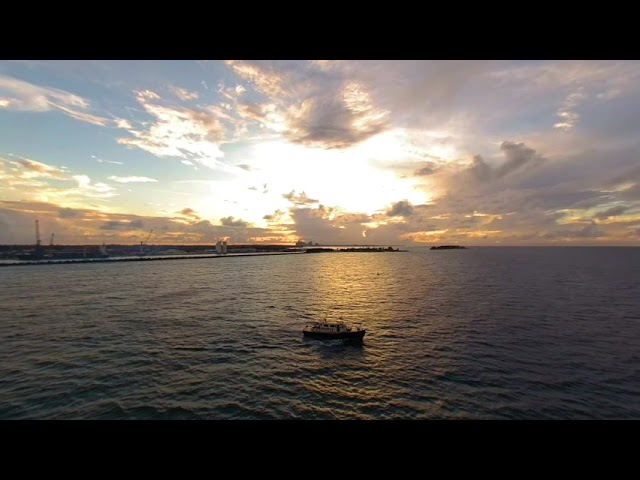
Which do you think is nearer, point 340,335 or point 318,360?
point 318,360

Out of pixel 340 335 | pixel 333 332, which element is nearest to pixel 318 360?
pixel 333 332

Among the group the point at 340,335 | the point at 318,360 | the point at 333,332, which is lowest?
the point at 318,360

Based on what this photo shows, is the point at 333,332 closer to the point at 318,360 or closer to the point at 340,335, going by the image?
the point at 340,335

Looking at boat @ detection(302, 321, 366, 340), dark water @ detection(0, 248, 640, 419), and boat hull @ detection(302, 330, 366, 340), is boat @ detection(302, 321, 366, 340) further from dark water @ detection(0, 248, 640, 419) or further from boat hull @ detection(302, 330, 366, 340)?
dark water @ detection(0, 248, 640, 419)

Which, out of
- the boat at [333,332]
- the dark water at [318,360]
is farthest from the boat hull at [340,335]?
the dark water at [318,360]

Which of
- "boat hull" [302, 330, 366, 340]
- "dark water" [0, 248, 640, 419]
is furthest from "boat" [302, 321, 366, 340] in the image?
"dark water" [0, 248, 640, 419]
